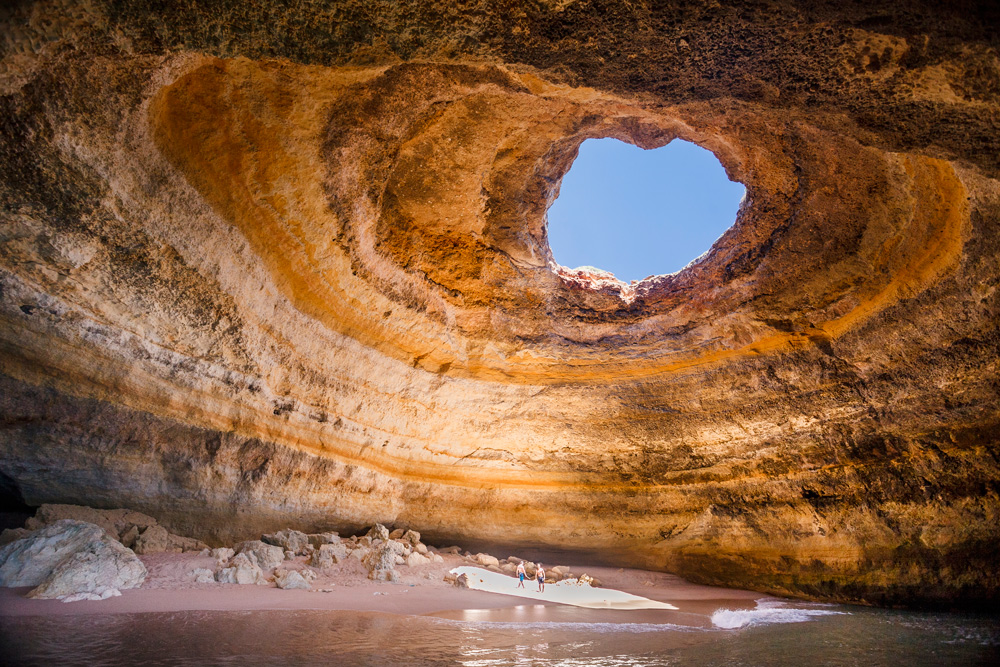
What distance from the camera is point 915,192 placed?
14.4ft

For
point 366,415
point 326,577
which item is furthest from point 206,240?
point 326,577

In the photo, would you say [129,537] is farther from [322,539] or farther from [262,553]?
[322,539]

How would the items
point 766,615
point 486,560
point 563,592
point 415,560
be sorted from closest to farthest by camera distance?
point 766,615 → point 415,560 → point 563,592 → point 486,560

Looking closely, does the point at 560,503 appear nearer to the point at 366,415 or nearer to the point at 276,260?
the point at 366,415

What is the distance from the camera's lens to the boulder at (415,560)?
672 centimetres

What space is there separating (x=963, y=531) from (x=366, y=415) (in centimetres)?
706

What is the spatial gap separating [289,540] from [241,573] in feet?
3.74

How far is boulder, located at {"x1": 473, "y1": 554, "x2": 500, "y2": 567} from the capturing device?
Result: 7824 millimetres

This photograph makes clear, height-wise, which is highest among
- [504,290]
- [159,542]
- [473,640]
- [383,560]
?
[504,290]

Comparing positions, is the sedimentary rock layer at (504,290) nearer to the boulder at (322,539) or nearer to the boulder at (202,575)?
the boulder at (322,539)

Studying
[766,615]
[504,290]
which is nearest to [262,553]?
[504,290]

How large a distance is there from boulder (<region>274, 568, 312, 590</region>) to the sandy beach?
10 centimetres

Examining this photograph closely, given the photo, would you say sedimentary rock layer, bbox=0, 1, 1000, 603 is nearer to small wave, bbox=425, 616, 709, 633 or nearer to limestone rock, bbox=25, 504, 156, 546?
limestone rock, bbox=25, 504, 156, 546

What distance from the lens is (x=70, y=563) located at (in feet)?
13.5
